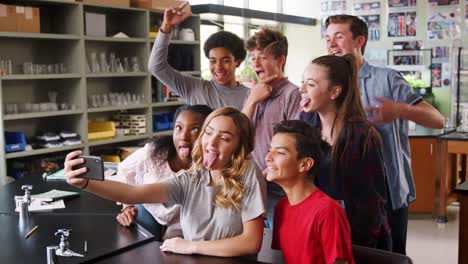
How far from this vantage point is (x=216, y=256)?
1.82 meters

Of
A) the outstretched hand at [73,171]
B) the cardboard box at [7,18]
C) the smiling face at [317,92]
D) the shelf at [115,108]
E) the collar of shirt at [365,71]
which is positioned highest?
the cardboard box at [7,18]

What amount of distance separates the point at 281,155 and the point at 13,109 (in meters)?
3.34

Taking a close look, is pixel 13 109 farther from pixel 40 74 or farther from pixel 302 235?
pixel 302 235

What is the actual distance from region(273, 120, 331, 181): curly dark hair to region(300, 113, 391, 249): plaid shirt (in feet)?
0.20

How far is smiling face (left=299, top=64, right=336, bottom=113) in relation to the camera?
203 centimetres

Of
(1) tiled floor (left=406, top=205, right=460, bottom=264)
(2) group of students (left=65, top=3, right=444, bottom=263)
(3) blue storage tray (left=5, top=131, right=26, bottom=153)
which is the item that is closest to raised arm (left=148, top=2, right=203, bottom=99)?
(2) group of students (left=65, top=3, right=444, bottom=263)

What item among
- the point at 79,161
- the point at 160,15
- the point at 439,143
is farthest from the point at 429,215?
the point at 79,161

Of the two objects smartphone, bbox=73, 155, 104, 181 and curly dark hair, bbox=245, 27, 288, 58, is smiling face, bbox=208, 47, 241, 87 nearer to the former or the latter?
curly dark hair, bbox=245, 27, 288, 58

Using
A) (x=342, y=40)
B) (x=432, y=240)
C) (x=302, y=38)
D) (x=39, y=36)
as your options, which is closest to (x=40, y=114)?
(x=39, y=36)

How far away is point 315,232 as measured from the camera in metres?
1.72

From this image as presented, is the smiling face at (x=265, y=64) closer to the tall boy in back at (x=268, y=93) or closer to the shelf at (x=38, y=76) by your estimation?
the tall boy in back at (x=268, y=93)

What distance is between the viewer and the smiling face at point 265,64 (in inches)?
97.1

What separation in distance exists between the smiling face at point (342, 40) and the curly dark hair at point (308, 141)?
656 mm

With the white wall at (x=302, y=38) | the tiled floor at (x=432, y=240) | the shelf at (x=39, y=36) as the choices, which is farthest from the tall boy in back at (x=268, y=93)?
the white wall at (x=302, y=38)
